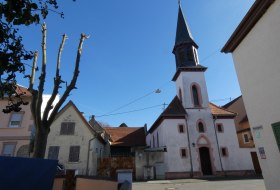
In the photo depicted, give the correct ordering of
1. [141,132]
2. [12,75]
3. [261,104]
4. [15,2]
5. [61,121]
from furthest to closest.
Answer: [141,132], [61,121], [261,104], [12,75], [15,2]

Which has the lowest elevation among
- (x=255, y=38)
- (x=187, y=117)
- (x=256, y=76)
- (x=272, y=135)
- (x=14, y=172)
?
(x=14, y=172)

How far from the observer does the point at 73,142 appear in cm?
2516

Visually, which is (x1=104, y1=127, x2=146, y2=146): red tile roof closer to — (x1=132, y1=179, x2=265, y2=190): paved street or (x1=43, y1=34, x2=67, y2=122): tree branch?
(x1=132, y1=179, x2=265, y2=190): paved street

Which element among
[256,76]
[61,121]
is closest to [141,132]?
[61,121]

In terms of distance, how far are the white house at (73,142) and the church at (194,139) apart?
22.8ft

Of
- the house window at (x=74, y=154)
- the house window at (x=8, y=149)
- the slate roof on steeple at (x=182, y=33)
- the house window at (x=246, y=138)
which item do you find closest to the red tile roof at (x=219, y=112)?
the house window at (x=246, y=138)

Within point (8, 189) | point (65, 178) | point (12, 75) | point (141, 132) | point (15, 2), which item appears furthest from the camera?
point (141, 132)

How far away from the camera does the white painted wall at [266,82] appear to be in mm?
7594

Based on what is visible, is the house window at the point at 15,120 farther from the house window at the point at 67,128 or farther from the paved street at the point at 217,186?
the paved street at the point at 217,186

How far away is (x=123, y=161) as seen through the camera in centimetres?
2608

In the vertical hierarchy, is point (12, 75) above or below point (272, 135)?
above

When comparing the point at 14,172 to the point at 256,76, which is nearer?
the point at 14,172

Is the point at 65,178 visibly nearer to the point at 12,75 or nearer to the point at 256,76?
the point at 12,75

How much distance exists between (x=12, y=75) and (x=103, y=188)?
5023 mm
